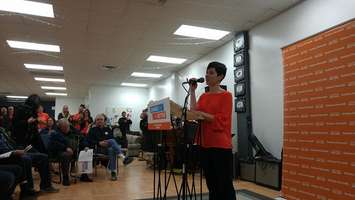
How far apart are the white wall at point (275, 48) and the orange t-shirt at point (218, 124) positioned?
2.39 metres

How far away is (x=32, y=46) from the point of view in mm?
6418

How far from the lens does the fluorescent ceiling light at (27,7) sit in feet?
13.9

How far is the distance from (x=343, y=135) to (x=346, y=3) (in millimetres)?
1623

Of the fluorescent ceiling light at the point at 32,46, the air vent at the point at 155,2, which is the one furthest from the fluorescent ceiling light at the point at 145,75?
the air vent at the point at 155,2

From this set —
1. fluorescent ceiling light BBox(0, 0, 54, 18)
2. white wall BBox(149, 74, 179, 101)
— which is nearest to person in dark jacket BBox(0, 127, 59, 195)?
fluorescent ceiling light BBox(0, 0, 54, 18)

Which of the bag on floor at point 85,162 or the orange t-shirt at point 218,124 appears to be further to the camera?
the bag on floor at point 85,162

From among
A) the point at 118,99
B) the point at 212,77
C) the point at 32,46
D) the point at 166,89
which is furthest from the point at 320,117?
the point at 118,99

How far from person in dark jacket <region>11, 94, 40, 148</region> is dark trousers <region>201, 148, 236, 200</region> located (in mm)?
3004

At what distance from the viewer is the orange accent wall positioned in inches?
119

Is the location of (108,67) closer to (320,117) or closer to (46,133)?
(46,133)

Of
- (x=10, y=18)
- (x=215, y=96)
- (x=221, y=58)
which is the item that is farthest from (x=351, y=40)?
(x=10, y=18)

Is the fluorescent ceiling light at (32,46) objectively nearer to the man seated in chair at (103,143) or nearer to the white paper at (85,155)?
the man seated in chair at (103,143)

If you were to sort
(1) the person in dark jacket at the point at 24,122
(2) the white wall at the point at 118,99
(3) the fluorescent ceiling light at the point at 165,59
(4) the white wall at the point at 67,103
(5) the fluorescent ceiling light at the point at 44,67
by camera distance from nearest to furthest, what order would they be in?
(1) the person in dark jacket at the point at 24,122
(3) the fluorescent ceiling light at the point at 165,59
(5) the fluorescent ceiling light at the point at 44,67
(2) the white wall at the point at 118,99
(4) the white wall at the point at 67,103

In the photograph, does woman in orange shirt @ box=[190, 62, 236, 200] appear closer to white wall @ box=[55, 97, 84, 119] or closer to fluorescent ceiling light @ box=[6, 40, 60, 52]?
fluorescent ceiling light @ box=[6, 40, 60, 52]
